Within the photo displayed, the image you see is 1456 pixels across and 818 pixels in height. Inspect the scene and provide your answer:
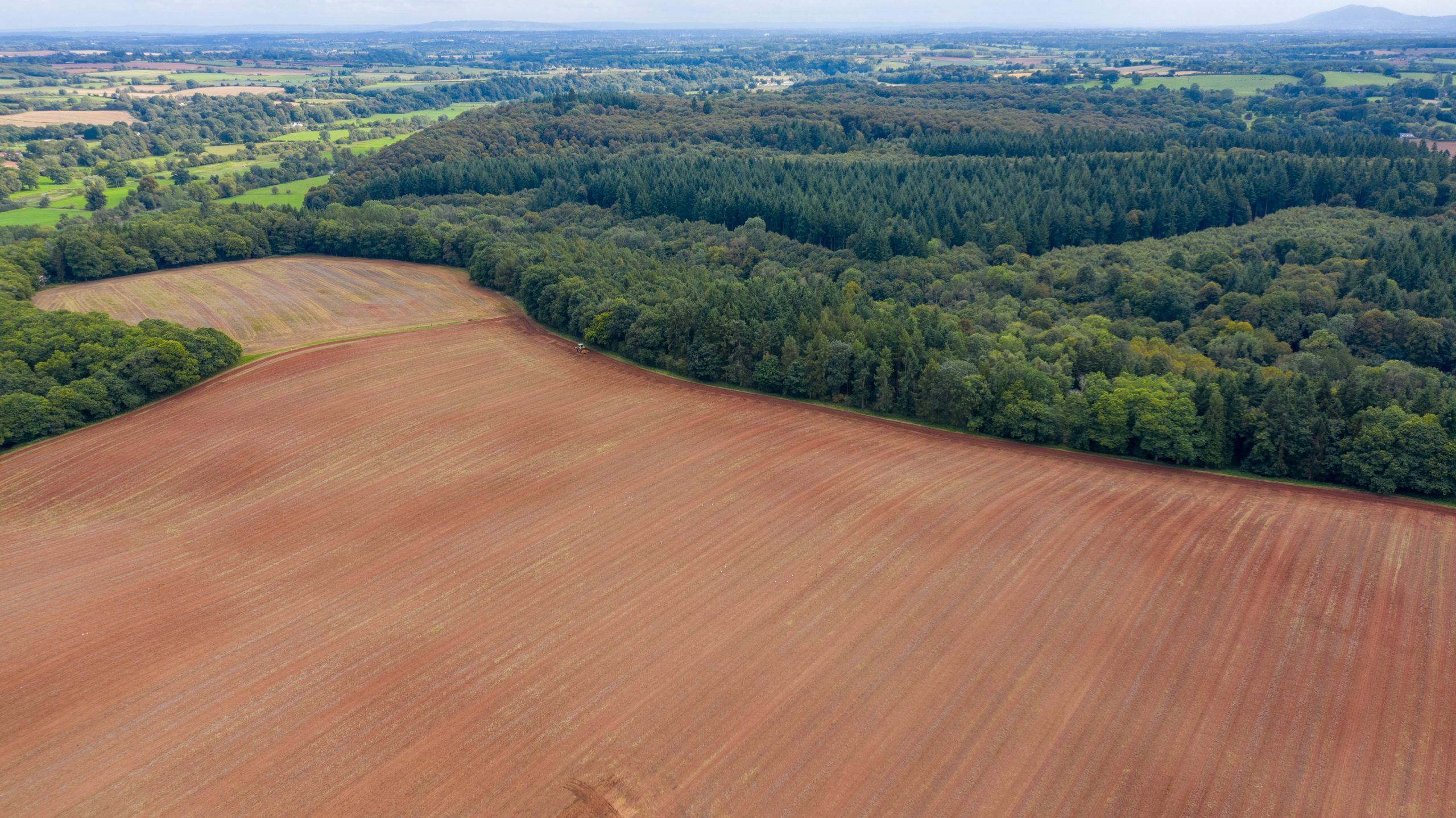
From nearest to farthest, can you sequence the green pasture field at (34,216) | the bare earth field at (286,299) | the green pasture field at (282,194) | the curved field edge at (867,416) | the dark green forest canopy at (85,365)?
the curved field edge at (867,416), the dark green forest canopy at (85,365), the bare earth field at (286,299), the green pasture field at (34,216), the green pasture field at (282,194)

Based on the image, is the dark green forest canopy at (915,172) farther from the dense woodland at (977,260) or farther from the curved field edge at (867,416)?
the curved field edge at (867,416)

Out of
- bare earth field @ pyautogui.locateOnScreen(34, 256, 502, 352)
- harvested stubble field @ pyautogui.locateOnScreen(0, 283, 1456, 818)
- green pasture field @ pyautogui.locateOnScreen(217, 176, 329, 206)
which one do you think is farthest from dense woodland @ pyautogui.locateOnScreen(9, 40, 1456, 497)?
green pasture field @ pyautogui.locateOnScreen(217, 176, 329, 206)

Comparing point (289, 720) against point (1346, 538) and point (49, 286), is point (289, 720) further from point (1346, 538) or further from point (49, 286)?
→ point (49, 286)

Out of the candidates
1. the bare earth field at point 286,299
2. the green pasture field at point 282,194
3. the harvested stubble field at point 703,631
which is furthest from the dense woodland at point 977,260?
the green pasture field at point 282,194

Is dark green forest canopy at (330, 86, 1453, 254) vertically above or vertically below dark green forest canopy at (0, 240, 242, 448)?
above

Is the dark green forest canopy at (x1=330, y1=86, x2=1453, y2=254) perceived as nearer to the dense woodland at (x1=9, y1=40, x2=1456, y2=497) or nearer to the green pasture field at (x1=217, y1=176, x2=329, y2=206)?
the dense woodland at (x1=9, y1=40, x2=1456, y2=497)

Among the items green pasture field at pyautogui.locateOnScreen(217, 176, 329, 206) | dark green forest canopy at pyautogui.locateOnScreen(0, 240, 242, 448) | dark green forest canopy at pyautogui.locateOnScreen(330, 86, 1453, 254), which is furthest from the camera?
green pasture field at pyautogui.locateOnScreen(217, 176, 329, 206)
